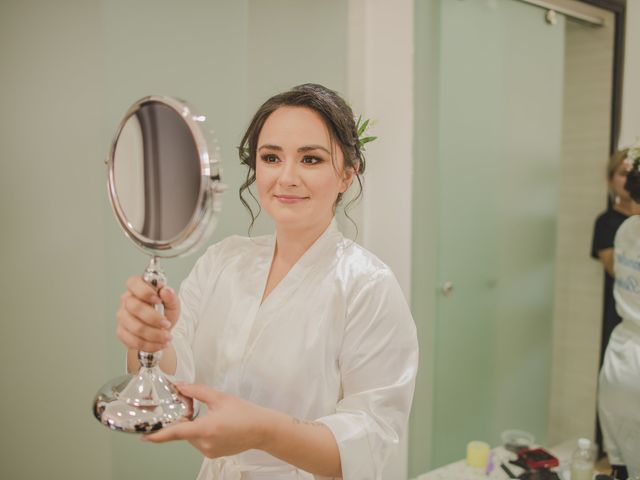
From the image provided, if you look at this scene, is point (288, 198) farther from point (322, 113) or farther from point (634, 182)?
point (634, 182)

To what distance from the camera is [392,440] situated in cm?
90

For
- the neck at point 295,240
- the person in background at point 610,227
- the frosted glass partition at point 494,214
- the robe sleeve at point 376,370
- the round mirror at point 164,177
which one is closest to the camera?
the round mirror at point 164,177

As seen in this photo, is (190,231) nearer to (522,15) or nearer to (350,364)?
(350,364)

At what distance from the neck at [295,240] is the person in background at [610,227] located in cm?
143

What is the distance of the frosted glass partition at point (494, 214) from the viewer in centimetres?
193

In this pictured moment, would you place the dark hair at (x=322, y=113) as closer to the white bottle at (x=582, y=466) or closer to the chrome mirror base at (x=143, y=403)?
the chrome mirror base at (x=143, y=403)

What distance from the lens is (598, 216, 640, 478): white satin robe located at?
186 centimetres

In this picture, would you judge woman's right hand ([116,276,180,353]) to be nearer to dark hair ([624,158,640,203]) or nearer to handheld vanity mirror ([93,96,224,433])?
handheld vanity mirror ([93,96,224,433])

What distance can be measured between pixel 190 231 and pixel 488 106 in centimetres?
162

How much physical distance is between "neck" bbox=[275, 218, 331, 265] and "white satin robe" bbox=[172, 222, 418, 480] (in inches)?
0.6

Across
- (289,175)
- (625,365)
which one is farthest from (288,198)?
(625,365)

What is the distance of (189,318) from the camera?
3.38 feet

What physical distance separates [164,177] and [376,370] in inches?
17.5


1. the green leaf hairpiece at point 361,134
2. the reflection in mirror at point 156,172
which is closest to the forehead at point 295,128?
the green leaf hairpiece at point 361,134
